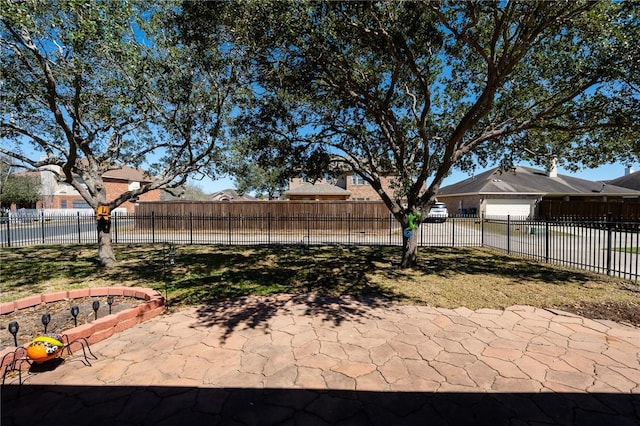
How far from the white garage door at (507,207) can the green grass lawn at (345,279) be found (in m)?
20.3

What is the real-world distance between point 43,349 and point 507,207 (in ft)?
108

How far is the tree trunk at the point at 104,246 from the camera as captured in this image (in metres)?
8.77

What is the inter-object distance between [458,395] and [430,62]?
26.5 feet

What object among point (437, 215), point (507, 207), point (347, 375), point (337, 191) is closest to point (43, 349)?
point (347, 375)

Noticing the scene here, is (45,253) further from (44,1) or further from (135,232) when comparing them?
(44,1)

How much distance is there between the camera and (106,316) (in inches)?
178

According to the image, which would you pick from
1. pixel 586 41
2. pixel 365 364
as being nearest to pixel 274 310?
pixel 365 364

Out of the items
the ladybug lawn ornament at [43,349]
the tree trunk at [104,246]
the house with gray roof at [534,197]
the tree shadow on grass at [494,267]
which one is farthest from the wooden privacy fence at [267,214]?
the ladybug lawn ornament at [43,349]

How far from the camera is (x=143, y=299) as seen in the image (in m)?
5.64

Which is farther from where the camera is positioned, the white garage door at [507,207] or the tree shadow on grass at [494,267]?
the white garage door at [507,207]

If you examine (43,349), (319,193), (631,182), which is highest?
(631,182)

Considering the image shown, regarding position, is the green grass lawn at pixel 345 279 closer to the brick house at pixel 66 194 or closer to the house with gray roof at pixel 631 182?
the brick house at pixel 66 194

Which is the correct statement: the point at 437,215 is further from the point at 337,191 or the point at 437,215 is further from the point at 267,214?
the point at 267,214

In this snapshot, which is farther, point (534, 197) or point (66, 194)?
point (66, 194)
